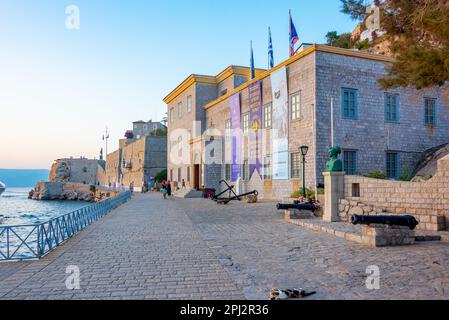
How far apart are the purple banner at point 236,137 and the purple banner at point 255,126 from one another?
1693 millimetres

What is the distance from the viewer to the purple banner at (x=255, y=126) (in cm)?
2377

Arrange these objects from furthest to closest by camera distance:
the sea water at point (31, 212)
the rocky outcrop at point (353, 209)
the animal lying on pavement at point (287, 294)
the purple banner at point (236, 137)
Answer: the sea water at point (31, 212)
the purple banner at point (236, 137)
the rocky outcrop at point (353, 209)
the animal lying on pavement at point (287, 294)

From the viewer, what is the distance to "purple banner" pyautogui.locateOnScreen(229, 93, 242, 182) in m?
26.6

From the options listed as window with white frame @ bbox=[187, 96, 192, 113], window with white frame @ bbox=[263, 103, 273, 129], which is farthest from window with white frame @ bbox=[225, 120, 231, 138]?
window with white frame @ bbox=[187, 96, 192, 113]

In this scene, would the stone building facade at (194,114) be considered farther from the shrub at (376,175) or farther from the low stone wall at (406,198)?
the low stone wall at (406,198)

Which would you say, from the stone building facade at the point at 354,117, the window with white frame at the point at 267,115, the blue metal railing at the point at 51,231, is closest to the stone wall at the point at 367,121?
the stone building facade at the point at 354,117

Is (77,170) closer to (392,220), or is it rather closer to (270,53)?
(270,53)

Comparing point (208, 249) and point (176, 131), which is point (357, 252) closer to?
point (208, 249)

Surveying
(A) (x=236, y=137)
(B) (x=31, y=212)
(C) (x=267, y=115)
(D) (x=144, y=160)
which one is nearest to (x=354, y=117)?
(C) (x=267, y=115)

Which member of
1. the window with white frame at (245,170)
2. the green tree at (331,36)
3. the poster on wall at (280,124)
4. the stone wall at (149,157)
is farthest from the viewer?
the stone wall at (149,157)
